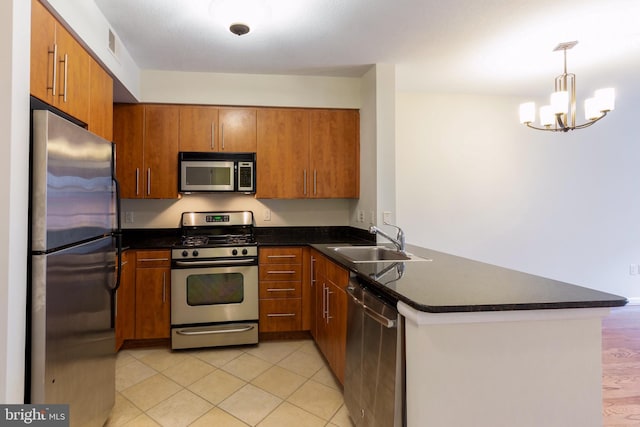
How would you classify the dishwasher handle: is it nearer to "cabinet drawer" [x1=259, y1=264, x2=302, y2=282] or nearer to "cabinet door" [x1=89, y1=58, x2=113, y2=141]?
"cabinet drawer" [x1=259, y1=264, x2=302, y2=282]

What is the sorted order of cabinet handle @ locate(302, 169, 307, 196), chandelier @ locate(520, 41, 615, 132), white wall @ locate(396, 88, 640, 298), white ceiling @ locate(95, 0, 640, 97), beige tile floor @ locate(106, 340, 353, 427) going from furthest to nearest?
1. white wall @ locate(396, 88, 640, 298)
2. cabinet handle @ locate(302, 169, 307, 196)
3. chandelier @ locate(520, 41, 615, 132)
4. white ceiling @ locate(95, 0, 640, 97)
5. beige tile floor @ locate(106, 340, 353, 427)

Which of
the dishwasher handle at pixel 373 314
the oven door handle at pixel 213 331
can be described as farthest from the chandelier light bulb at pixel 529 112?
the oven door handle at pixel 213 331

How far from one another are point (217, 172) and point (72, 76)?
4.90 feet

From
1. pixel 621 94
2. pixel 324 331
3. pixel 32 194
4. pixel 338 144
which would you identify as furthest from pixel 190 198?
pixel 621 94

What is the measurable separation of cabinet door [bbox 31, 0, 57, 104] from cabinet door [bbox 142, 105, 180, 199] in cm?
154

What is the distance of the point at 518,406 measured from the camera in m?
1.24

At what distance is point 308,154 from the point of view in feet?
11.0

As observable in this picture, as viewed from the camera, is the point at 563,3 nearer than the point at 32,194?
No

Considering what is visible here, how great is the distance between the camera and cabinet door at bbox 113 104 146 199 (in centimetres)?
310

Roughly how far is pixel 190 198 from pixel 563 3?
328 centimetres

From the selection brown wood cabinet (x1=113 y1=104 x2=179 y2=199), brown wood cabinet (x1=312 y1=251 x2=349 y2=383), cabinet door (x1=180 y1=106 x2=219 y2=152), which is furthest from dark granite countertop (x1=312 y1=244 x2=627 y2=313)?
brown wood cabinet (x1=113 y1=104 x2=179 y2=199)

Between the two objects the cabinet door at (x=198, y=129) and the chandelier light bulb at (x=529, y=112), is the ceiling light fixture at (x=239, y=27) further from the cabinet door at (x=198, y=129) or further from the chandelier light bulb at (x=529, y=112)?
the chandelier light bulb at (x=529, y=112)

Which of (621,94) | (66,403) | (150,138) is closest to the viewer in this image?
(66,403)

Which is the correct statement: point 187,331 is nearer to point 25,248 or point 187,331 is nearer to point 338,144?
point 25,248
